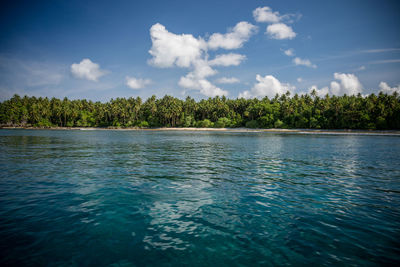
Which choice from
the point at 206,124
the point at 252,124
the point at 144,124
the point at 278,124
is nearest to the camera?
the point at 278,124

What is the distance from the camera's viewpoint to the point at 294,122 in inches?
5792

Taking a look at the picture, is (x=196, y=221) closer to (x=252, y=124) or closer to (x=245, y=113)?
(x=252, y=124)

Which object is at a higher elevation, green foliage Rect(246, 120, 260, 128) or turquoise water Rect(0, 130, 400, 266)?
green foliage Rect(246, 120, 260, 128)

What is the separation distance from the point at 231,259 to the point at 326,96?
170 meters

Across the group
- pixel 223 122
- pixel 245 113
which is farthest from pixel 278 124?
pixel 223 122

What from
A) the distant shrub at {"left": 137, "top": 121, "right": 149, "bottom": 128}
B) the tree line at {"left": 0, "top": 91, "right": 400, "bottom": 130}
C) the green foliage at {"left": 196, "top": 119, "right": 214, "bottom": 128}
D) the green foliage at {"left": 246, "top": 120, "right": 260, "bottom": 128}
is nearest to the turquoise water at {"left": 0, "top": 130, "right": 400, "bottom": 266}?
the tree line at {"left": 0, "top": 91, "right": 400, "bottom": 130}

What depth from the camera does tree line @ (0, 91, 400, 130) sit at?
122125mm

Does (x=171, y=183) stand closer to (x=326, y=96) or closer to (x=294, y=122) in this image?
(x=294, y=122)

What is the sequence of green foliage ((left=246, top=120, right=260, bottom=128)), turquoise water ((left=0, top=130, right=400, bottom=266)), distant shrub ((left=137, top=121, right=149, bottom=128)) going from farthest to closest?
1. distant shrub ((left=137, top=121, right=149, bottom=128))
2. green foliage ((left=246, top=120, right=260, bottom=128))
3. turquoise water ((left=0, top=130, right=400, bottom=266))

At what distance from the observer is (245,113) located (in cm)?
16638

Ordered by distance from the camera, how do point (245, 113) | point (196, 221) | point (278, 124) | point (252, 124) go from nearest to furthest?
point (196, 221) → point (278, 124) → point (252, 124) → point (245, 113)

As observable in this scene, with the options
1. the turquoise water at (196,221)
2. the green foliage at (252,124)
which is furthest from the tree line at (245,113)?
the turquoise water at (196,221)

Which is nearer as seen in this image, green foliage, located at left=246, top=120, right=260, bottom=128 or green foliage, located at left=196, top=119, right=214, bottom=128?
green foliage, located at left=246, top=120, right=260, bottom=128

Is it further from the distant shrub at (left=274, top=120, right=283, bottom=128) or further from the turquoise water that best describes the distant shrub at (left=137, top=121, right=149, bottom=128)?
the turquoise water
